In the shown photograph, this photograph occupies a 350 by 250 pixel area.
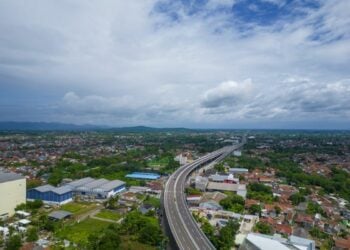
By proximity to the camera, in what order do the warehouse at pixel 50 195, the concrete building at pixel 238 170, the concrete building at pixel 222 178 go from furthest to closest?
the concrete building at pixel 238 170, the concrete building at pixel 222 178, the warehouse at pixel 50 195

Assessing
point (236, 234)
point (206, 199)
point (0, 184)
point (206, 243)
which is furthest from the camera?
point (206, 199)

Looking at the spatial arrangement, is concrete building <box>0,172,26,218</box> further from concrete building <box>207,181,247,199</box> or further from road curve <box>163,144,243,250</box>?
concrete building <box>207,181,247,199</box>

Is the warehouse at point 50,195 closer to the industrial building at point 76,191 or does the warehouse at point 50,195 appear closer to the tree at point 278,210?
the industrial building at point 76,191

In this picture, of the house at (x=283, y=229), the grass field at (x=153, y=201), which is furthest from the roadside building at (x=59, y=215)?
the house at (x=283, y=229)

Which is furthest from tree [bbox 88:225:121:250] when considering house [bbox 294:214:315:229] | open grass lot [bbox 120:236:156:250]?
house [bbox 294:214:315:229]

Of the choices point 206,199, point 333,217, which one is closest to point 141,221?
point 206,199

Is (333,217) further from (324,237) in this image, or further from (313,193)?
(313,193)
